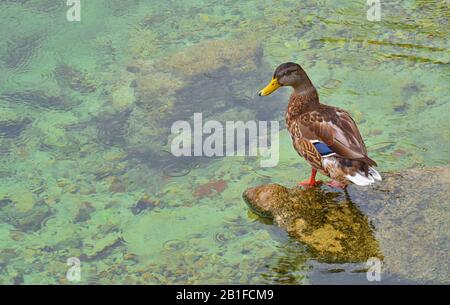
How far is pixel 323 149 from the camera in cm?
534

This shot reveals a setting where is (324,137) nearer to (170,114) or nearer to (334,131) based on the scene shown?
(334,131)

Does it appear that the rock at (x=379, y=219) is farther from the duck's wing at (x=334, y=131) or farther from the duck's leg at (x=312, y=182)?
the duck's wing at (x=334, y=131)

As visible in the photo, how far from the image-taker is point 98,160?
6652mm

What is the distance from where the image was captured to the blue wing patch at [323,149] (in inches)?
209

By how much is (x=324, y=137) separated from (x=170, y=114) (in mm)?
2260

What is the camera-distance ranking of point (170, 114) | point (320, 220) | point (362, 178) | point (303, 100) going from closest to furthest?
point (362, 178) → point (320, 220) → point (303, 100) → point (170, 114)

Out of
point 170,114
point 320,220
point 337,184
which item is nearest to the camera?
point 320,220

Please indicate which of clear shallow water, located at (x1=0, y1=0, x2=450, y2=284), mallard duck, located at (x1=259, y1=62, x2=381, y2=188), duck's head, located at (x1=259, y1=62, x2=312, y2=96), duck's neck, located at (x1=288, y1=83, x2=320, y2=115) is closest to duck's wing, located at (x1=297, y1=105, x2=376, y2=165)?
mallard duck, located at (x1=259, y1=62, x2=381, y2=188)

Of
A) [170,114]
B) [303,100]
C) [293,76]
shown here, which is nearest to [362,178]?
[303,100]

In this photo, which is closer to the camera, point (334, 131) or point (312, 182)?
point (334, 131)

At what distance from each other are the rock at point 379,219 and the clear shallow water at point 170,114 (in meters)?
0.18

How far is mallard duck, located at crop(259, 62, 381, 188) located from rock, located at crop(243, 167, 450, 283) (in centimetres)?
24

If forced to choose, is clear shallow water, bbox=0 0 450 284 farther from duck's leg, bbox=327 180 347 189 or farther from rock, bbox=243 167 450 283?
duck's leg, bbox=327 180 347 189

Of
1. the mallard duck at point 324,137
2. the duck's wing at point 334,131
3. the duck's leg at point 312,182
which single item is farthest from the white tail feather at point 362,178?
the duck's leg at point 312,182
